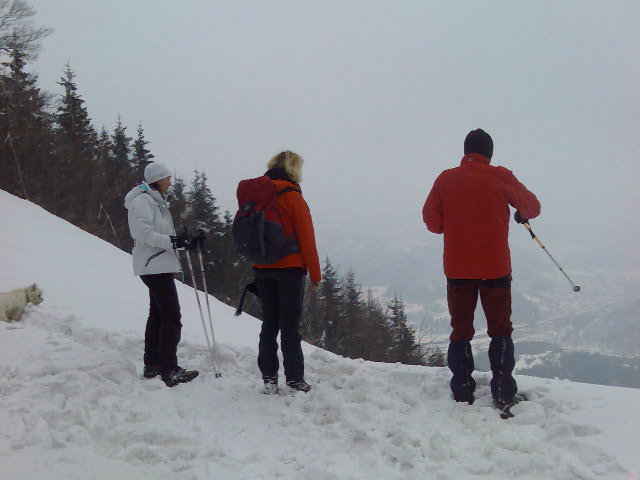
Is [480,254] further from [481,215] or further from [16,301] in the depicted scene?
[16,301]

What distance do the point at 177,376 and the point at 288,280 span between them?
1.54 metres

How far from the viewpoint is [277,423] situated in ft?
13.4

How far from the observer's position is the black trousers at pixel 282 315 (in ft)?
14.9

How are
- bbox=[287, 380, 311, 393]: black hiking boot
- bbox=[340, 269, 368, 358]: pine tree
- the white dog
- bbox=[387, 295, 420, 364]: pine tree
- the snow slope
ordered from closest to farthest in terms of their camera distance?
the snow slope
bbox=[287, 380, 311, 393]: black hiking boot
the white dog
bbox=[387, 295, 420, 364]: pine tree
bbox=[340, 269, 368, 358]: pine tree

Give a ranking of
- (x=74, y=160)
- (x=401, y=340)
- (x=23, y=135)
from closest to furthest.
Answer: (x=23, y=135), (x=74, y=160), (x=401, y=340)

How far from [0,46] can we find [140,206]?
2791 centimetres

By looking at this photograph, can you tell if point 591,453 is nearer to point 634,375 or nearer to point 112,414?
point 112,414

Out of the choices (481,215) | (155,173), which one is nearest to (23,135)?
(155,173)

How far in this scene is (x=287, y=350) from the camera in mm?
4664

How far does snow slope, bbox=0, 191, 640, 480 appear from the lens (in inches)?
130

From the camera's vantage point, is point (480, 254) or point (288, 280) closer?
point (480, 254)

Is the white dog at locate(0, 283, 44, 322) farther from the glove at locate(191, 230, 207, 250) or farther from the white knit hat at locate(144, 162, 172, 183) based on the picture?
the glove at locate(191, 230, 207, 250)

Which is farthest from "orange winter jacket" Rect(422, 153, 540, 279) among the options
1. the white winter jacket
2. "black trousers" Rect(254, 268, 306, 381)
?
the white winter jacket

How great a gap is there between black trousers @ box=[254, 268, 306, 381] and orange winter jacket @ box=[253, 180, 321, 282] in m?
0.08
